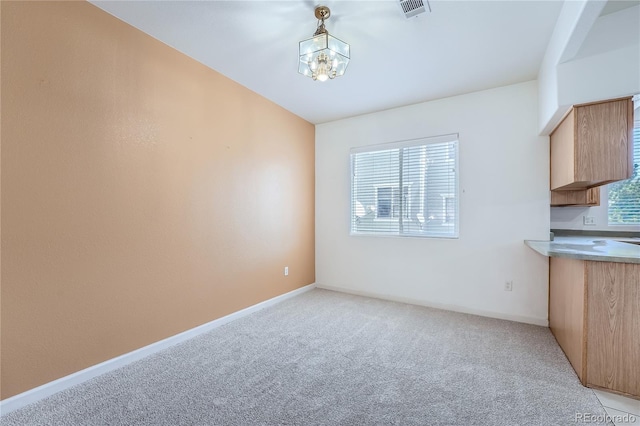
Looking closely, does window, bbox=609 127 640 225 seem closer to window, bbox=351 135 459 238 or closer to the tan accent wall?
window, bbox=351 135 459 238

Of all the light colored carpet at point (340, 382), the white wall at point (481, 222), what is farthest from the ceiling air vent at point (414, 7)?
the light colored carpet at point (340, 382)

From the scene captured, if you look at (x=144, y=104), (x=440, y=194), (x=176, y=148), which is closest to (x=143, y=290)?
(x=176, y=148)

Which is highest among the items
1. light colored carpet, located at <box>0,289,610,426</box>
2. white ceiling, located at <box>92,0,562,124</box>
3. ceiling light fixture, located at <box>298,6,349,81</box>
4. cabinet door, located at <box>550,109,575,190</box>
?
white ceiling, located at <box>92,0,562,124</box>

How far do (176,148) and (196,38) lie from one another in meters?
1.00

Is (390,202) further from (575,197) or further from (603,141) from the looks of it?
(603,141)

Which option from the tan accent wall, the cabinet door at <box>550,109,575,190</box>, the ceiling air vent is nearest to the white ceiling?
the ceiling air vent

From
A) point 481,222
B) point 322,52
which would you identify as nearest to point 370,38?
point 322,52

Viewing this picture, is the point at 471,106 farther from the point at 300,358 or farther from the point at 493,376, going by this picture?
the point at 300,358

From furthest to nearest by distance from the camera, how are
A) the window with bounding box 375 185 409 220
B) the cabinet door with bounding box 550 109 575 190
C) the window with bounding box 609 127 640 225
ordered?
the window with bounding box 375 185 409 220 < the window with bounding box 609 127 640 225 < the cabinet door with bounding box 550 109 575 190

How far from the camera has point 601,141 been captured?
225 cm

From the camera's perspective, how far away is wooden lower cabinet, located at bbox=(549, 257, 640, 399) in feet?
6.06

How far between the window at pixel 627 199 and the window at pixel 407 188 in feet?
6.13

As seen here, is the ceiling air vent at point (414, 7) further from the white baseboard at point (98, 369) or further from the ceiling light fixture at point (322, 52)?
the white baseboard at point (98, 369)

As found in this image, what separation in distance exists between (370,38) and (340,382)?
9.29ft
